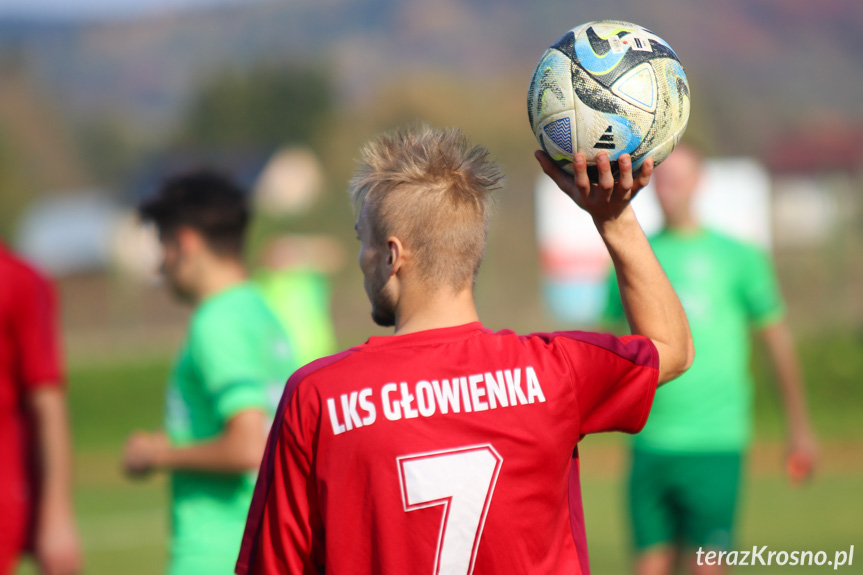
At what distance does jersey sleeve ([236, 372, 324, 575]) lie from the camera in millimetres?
2416

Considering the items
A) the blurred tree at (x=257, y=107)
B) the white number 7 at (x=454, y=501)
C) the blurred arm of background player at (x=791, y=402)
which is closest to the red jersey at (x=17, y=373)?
the white number 7 at (x=454, y=501)

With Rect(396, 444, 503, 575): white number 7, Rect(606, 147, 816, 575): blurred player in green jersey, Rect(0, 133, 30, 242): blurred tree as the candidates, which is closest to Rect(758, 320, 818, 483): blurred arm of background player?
Rect(606, 147, 816, 575): blurred player in green jersey

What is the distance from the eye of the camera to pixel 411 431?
7.84 feet

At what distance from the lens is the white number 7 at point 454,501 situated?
93.7 inches

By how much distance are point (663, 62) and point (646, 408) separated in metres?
0.85

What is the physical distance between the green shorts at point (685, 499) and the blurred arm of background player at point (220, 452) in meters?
2.54

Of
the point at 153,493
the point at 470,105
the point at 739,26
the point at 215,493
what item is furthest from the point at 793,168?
the point at 739,26

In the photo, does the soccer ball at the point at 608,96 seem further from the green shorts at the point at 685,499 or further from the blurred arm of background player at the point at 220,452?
the green shorts at the point at 685,499

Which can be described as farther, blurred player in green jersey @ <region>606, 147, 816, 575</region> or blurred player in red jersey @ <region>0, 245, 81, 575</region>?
blurred player in green jersey @ <region>606, 147, 816, 575</region>

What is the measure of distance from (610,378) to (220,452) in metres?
1.69

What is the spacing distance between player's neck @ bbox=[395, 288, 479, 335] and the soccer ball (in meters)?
0.44

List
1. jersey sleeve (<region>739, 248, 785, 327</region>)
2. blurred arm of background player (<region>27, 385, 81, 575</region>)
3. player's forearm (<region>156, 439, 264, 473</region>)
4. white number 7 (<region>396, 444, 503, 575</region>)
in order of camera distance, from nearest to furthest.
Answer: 1. white number 7 (<region>396, 444, 503, 575</region>)
2. player's forearm (<region>156, 439, 264, 473</region>)
3. blurred arm of background player (<region>27, 385, 81, 575</region>)
4. jersey sleeve (<region>739, 248, 785, 327</region>)

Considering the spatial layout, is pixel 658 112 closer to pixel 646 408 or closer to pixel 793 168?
pixel 646 408

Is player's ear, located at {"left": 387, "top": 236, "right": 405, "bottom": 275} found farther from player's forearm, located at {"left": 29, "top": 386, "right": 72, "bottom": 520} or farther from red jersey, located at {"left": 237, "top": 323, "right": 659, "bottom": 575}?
player's forearm, located at {"left": 29, "top": 386, "right": 72, "bottom": 520}
